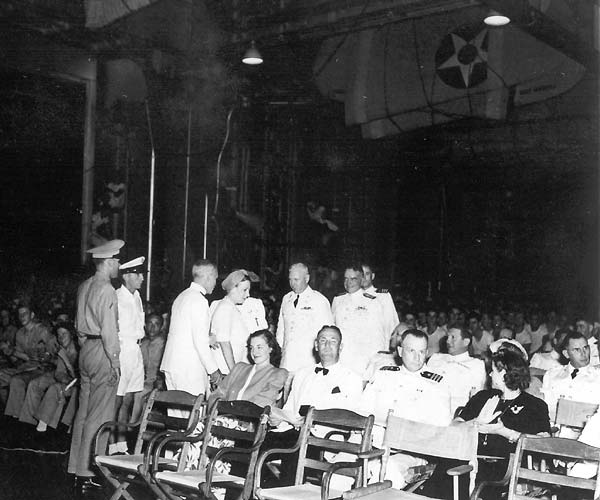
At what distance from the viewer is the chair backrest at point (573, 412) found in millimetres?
4695

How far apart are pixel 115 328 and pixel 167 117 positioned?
9.24 metres

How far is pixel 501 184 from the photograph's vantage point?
775 inches

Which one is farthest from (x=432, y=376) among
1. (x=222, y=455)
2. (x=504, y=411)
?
(x=222, y=455)

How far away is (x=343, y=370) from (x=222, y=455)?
117cm

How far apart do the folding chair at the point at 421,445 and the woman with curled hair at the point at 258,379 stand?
1084 millimetres

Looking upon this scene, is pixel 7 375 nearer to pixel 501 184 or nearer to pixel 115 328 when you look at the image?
pixel 115 328

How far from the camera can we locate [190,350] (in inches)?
234

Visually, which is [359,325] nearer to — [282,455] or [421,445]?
[282,455]

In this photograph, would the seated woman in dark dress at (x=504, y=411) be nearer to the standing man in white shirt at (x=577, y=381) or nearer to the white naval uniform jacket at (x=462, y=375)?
the standing man in white shirt at (x=577, y=381)

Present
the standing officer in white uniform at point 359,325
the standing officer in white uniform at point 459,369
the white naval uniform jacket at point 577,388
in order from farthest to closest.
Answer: the standing officer in white uniform at point 359,325
the standing officer in white uniform at point 459,369
the white naval uniform jacket at point 577,388

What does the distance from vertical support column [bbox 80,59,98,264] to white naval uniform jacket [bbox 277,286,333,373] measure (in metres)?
7.51

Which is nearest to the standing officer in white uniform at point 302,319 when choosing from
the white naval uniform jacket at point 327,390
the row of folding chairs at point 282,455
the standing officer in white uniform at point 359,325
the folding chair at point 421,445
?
the standing officer in white uniform at point 359,325

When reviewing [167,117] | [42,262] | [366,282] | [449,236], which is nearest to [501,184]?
[449,236]

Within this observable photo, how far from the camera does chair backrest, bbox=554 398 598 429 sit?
15.4 ft
